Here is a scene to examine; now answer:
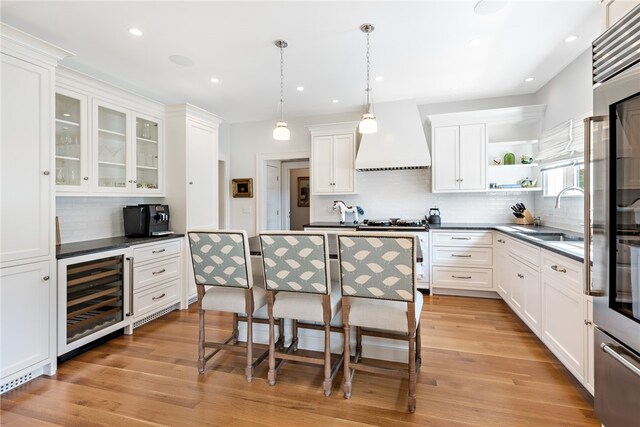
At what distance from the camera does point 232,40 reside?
9.14ft

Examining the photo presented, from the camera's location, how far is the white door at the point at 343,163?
4.72 metres

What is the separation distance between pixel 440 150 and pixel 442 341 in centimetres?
264

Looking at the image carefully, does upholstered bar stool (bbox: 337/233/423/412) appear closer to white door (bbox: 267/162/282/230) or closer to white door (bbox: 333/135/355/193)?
white door (bbox: 333/135/355/193)

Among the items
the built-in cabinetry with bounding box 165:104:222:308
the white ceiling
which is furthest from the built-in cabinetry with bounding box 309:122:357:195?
the built-in cabinetry with bounding box 165:104:222:308

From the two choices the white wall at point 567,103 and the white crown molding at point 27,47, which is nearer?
the white crown molding at point 27,47

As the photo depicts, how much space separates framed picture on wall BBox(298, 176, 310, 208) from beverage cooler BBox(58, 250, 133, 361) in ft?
15.2

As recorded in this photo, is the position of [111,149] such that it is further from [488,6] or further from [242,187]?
[488,6]

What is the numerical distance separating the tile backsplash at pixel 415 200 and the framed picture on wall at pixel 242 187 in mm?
1388

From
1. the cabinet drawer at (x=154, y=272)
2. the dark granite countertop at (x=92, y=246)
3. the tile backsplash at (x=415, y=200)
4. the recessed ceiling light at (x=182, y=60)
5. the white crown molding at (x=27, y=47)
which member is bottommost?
the cabinet drawer at (x=154, y=272)

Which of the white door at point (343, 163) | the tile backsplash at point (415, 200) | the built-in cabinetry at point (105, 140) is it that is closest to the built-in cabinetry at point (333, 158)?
the white door at point (343, 163)

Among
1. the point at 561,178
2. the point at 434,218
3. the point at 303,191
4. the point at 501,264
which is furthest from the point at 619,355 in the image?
the point at 303,191

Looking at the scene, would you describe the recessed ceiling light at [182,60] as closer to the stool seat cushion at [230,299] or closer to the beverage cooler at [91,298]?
the beverage cooler at [91,298]

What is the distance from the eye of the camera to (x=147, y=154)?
373cm

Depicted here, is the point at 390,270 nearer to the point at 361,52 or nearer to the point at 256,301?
the point at 256,301
